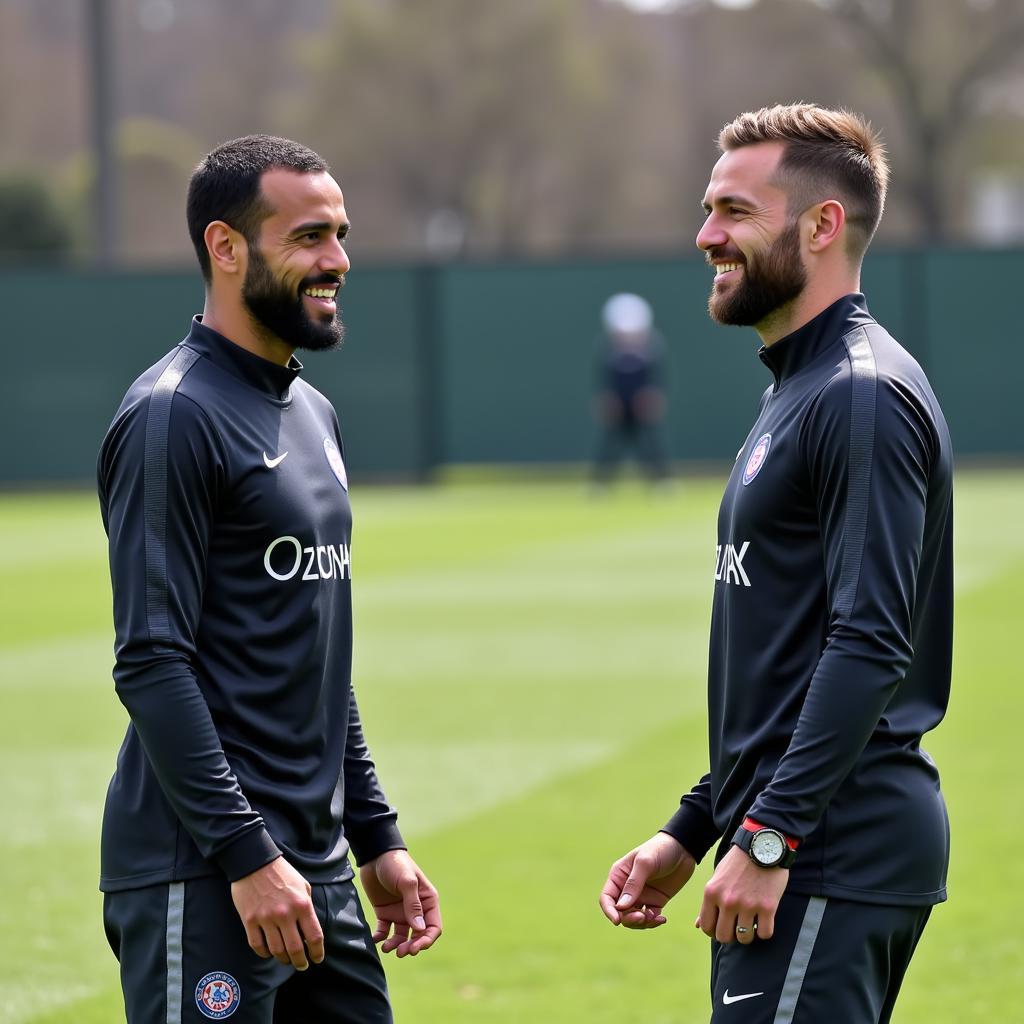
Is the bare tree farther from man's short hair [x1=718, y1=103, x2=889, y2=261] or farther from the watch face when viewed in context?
the watch face

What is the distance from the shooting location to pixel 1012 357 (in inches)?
1102

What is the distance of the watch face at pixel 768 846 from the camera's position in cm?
342

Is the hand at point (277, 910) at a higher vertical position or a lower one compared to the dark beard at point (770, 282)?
lower

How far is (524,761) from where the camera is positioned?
30.8 feet

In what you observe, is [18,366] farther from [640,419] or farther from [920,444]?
[920,444]

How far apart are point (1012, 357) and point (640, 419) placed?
590cm

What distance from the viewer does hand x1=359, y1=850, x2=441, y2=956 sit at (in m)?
4.24

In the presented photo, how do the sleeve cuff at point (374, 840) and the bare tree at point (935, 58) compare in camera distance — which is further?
the bare tree at point (935, 58)

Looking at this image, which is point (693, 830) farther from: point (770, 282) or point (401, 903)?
point (770, 282)

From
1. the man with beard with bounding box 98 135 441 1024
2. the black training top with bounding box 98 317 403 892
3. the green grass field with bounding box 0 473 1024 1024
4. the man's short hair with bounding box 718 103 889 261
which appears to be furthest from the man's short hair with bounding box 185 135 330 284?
the green grass field with bounding box 0 473 1024 1024

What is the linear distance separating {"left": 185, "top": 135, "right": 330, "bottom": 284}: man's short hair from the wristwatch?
1537 mm

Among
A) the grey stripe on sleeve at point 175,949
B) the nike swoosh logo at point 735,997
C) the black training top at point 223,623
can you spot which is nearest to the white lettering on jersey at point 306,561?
the black training top at point 223,623

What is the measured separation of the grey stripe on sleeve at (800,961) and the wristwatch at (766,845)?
0.41 feet

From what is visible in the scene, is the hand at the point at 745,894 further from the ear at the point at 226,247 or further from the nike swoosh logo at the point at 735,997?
the ear at the point at 226,247
